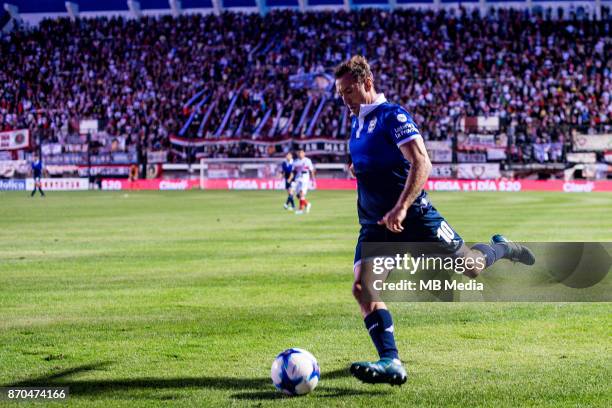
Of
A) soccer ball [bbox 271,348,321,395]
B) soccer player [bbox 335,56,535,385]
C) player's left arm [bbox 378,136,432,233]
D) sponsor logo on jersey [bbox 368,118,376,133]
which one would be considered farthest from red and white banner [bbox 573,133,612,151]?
soccer ball [bbox 271,348,321,395]

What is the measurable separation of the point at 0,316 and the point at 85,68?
5565 centimetres

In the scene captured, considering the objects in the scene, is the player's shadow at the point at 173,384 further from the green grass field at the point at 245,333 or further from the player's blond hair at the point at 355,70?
the player's blond hair at the point at 355,70

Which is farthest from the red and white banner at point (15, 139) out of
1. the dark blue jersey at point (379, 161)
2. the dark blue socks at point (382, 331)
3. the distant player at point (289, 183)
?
the dark blue socks at point (382, 331)

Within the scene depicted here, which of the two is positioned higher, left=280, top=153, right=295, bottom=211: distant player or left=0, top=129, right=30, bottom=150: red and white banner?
left=0, top=129, right=30, bottom=150: red and white banner

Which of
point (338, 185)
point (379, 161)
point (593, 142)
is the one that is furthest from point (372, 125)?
point (338, 185)

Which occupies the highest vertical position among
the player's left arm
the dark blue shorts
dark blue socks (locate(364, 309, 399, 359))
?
the player's left arm

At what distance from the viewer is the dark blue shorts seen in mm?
6539

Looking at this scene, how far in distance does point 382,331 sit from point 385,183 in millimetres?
1160

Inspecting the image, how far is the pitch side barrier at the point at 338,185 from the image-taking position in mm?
48500

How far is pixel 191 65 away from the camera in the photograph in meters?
60.6

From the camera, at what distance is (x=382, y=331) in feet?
21.0

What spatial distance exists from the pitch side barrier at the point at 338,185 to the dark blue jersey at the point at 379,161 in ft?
140

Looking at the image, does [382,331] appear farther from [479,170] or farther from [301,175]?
[479,170]

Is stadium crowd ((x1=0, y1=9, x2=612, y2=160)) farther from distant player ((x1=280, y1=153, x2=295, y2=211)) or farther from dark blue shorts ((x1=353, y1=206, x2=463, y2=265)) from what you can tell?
dark blue shorts ((x1=353, y1=206, x2=463, y2=265))
